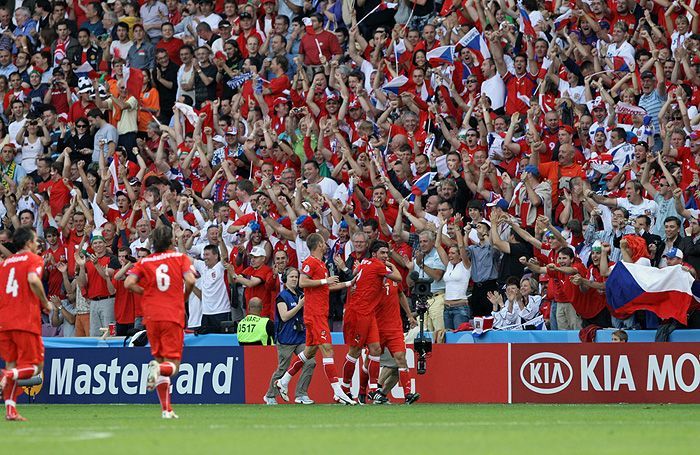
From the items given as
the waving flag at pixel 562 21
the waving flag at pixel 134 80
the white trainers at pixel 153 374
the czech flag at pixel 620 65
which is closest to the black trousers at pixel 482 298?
the czech flag at pixel 620 65

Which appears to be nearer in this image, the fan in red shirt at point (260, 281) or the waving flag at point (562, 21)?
the fan in red shirt at point (260, 281)

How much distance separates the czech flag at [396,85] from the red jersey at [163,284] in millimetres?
10765

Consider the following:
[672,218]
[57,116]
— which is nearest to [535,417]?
[672,218]

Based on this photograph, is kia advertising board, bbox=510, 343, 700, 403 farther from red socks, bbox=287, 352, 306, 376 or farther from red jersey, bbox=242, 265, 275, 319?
red jersey, bbox=242, 265, 275, 319

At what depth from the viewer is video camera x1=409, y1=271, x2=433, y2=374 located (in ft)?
61.5

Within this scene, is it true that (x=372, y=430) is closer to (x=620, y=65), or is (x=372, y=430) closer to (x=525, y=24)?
(x=620, y=65)

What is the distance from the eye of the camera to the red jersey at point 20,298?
14984 millimetres

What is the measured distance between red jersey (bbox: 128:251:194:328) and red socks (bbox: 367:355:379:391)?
4.82m

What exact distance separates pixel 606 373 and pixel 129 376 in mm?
8035

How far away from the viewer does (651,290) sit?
18688 mm

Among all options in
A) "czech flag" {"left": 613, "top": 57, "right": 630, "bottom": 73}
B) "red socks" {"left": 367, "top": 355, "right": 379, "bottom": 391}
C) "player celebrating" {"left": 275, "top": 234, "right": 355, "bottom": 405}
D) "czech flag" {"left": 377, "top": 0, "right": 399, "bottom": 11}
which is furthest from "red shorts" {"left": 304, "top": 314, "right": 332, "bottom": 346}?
"czech flag" {"left": 377, "top": 0, "right": 399, "bottom": 11}

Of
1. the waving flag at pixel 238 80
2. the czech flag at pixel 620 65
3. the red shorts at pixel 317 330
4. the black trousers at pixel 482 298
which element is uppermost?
the waving flag at pixel 238 80

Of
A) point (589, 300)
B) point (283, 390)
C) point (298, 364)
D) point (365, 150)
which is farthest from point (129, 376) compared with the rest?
point (589, 300)

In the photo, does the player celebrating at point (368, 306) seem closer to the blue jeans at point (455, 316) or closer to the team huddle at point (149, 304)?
the team huddle at point (149, 304)
